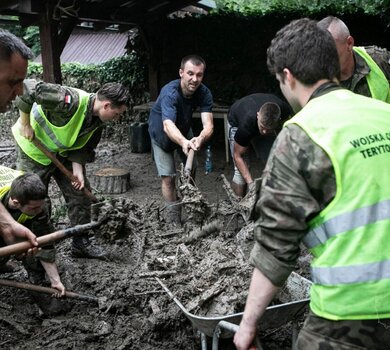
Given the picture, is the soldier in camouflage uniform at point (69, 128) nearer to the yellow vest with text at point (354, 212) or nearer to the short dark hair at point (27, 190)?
the short dark hair at point (27, 190)

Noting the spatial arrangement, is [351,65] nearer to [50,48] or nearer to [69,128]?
[69,128]

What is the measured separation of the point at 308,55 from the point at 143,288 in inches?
101

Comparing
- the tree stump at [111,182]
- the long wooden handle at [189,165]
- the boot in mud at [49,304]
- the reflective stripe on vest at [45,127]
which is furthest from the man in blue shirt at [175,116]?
the tree stump at [111,182]

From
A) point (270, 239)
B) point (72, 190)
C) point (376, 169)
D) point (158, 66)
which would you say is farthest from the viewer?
point (158, 66)

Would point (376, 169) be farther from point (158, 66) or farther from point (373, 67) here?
point (158, 66)

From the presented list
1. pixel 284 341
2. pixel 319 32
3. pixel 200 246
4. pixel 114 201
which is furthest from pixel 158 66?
pixel 319 32

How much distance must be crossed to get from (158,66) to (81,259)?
7349 millimetres

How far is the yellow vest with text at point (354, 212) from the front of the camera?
159cm

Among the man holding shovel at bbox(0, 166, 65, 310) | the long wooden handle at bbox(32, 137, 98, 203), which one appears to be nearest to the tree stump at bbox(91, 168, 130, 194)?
the long wooden handle at bbox(32, 137, 98, 203)

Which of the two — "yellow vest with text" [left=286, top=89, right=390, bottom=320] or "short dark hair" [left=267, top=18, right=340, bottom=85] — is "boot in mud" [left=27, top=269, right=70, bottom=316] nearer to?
"yellow vest with text" [left=286, top=89, right=390, bottom=320]

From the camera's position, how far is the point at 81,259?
489 centimetres

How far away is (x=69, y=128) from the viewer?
176 inches

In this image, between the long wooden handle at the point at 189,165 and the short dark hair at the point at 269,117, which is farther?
the short dark hair at the point at 269,117

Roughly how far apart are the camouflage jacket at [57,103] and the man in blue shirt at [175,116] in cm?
83
